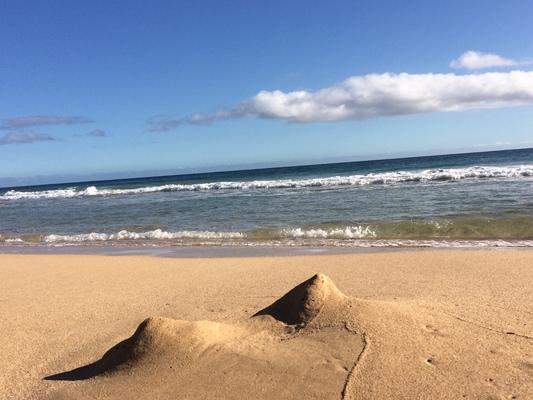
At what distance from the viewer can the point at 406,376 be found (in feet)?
10.2

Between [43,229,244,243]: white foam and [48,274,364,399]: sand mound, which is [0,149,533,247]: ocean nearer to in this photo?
[43,229,244,243]: white foam

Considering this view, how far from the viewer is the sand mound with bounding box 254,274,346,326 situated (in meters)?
3.95

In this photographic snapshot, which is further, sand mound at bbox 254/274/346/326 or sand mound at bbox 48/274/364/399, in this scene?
sand mound at bbox 254/274/346/326

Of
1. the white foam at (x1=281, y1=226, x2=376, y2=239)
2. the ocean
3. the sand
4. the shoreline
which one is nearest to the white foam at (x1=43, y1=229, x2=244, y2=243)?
the ocean

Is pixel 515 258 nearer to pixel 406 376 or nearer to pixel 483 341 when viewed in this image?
pixel 483 341

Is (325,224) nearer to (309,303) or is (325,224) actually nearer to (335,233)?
(335,233)

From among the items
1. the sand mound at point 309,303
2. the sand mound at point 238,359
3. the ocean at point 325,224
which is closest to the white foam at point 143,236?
the ocean at point 325,224

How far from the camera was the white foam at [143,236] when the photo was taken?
12984 mm

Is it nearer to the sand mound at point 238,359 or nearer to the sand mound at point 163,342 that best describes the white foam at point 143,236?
the sand mound at point 238,359

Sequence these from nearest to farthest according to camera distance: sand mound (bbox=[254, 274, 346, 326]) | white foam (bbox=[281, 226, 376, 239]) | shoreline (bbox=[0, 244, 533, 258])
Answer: sand mound (bbox=[254, 274, 346, 326])
shoreline (bbox=[0, 244, 533, 258])
white foam (bbox=[281, 226, 376, 239])

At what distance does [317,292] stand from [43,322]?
11.8 ft

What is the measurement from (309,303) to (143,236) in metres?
10.9

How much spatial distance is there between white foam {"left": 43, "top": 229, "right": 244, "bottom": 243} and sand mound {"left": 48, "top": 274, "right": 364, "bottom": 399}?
877 cm

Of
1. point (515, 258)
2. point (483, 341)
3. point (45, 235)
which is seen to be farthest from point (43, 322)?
point (45, 235)
